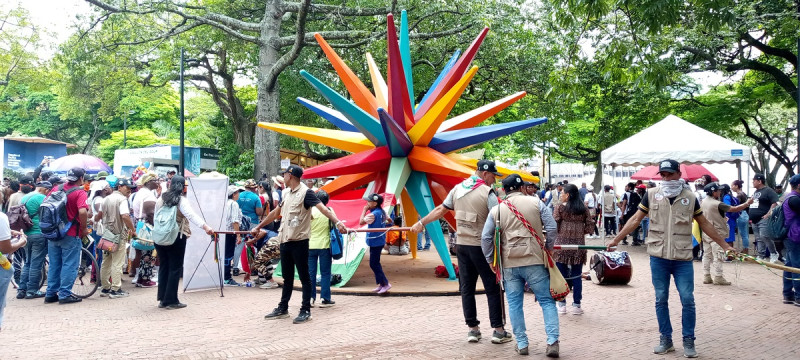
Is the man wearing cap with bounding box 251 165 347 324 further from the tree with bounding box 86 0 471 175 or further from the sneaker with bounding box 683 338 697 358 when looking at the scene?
the tree with bounding box 86 0 471 175

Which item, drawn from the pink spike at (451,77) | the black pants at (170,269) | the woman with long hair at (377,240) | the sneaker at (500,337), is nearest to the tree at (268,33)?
the pink spike at (451,77)

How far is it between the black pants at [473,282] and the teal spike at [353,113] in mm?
3431

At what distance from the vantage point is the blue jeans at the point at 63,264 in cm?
886

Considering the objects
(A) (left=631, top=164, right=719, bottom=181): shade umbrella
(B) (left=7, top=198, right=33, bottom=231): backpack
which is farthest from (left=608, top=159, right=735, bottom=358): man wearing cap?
(A) (left=631, top=164, right=719, bottom=181): shade umbrella

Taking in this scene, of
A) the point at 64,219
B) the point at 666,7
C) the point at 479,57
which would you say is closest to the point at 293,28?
the point at 479,57

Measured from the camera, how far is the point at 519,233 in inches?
232

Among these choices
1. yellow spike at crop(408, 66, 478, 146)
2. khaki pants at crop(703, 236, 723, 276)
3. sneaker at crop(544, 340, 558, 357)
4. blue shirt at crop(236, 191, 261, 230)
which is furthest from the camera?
blue shirt at crop(236, 191, 261, 230)

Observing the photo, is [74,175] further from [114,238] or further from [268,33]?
[268,33]

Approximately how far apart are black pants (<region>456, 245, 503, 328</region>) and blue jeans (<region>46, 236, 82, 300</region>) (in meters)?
6.04

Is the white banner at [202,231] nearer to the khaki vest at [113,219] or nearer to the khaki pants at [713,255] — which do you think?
the khaki vest at [113,219]

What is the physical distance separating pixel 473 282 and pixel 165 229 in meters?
4.56

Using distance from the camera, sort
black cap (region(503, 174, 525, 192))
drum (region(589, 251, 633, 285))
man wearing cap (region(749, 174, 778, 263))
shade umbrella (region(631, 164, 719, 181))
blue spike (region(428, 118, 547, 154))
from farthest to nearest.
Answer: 1. shade umbrella (region(631, 164, 719, 181))
2. man wearing cap (region(749, 174, 778, 263))
3. drum (region(589, 251, 633, 285))
4. blue spike (region(428, 118, 547, 154))
5. black cap (region(503, 174, 525, 192))

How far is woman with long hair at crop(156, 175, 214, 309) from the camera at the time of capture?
28.1ft

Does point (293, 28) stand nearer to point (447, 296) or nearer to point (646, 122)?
point (646, 122)
